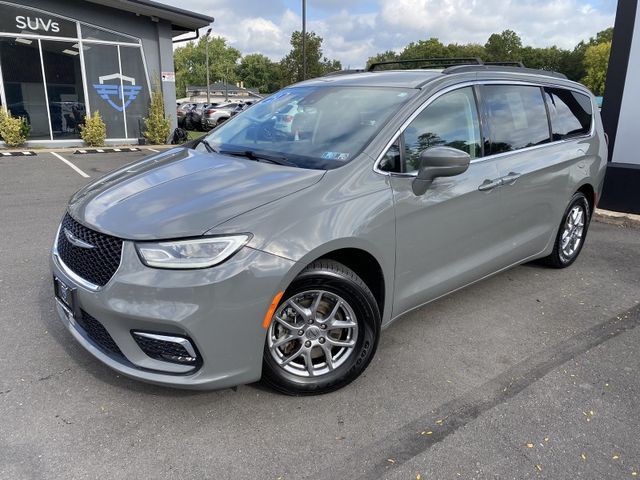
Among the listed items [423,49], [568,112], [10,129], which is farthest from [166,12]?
[423,49]

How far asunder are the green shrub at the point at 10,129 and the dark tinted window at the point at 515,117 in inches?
518

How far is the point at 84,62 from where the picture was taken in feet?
47.3

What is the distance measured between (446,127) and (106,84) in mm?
14033

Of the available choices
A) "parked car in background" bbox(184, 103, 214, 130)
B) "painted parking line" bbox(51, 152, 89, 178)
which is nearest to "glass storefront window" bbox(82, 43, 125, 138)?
"painted parking line" bbox(51, 152, 89, 178)

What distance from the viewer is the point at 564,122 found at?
4.54m

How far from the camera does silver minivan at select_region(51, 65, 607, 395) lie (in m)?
2.40

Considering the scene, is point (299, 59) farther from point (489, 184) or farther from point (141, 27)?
point (489, 184)

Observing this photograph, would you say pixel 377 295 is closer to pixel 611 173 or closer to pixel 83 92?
pixel 611 173

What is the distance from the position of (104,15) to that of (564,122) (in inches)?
545

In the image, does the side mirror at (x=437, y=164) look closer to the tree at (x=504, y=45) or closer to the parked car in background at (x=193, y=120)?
the parked car in background at (x=193, y=120)

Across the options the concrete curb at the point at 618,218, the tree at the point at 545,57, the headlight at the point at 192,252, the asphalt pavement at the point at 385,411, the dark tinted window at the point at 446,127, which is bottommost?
the asphalt pavement at the point at 385,411

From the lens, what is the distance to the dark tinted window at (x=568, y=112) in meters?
4.42

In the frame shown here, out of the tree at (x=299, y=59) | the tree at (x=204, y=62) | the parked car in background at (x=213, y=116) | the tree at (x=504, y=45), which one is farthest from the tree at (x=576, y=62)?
the parked car in background at (x=213, y=116)

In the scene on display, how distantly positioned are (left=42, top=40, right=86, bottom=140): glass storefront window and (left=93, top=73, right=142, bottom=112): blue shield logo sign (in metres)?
0.57
